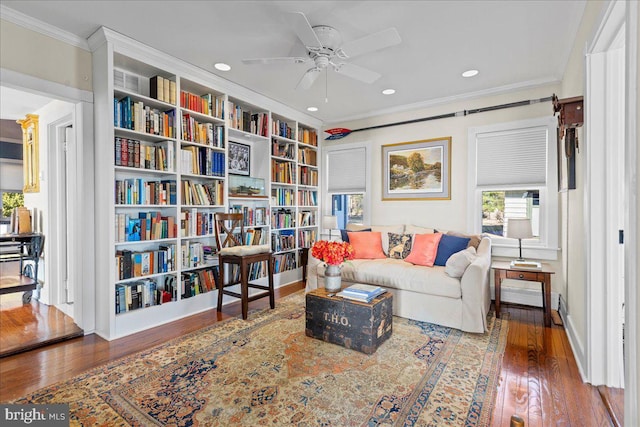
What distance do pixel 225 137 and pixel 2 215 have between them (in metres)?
4.75

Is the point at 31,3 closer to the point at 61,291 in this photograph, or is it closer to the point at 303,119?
the point at 61,291

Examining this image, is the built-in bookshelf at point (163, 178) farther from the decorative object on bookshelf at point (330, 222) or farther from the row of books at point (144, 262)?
the decorative object on bookshelf at point (330, 222)

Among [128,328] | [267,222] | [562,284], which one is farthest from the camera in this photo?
[267,222]

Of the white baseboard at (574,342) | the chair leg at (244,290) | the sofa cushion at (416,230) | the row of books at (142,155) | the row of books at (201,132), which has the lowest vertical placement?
the white baseboard at (574,342)

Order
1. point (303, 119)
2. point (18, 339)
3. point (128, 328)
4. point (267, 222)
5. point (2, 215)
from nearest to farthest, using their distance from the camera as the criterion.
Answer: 1. point (18, 339)
2. point (128, 328)
3. point (267, 222)
4. point (303, 119)
5. point (2, 215)

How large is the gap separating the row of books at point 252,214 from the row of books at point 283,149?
32.7 inches

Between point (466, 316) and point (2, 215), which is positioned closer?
point (466, 316)

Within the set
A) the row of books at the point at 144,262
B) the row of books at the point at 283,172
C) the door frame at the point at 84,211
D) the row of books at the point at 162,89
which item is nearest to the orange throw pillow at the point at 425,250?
the row of books at the point at 283,172

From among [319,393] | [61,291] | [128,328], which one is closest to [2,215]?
[61,291]

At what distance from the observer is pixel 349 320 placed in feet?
8.16

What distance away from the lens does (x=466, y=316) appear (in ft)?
9.32

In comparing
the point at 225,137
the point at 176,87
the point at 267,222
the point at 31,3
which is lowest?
the point at 267,222

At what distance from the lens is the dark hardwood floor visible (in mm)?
1711

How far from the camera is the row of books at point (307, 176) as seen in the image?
4969mm
